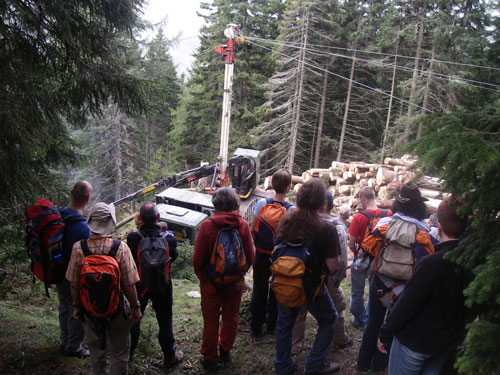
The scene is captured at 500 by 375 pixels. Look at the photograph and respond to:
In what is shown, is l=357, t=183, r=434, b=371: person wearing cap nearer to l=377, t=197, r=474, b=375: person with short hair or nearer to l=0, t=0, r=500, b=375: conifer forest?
l=377, t=197, r=474, b=375: person with short hair

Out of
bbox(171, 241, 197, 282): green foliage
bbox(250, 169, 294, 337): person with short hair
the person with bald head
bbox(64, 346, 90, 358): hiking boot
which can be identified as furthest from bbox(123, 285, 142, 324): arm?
bbox(171, 241, 197, 282): green foliage

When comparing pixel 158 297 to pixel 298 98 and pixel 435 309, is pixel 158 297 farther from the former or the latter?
pixel 298 98

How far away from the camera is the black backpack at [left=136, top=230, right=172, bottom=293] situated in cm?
325

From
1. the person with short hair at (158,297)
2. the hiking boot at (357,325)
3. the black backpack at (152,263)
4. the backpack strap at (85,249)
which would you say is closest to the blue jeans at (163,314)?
the person with short hair at (158,297)

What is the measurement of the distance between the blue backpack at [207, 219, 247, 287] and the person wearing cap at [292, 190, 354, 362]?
797 millimetres

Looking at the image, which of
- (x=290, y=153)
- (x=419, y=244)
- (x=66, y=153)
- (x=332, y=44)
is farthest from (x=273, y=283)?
(x=332, y=44)

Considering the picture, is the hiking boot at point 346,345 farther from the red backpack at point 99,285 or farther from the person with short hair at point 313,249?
the red backpack at point 99,285

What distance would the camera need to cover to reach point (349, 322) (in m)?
4.81

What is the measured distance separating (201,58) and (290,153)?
8.60m

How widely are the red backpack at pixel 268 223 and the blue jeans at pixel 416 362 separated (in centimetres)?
168

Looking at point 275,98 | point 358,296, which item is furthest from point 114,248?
point 275,98

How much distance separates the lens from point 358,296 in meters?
4.34

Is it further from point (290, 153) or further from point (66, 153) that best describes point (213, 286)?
point (290, 153)

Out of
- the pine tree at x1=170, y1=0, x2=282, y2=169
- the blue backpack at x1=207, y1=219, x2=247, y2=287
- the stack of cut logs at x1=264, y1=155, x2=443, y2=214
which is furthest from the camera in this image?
the pine tree at x1=170, y1=0, x2=282, y2=169
